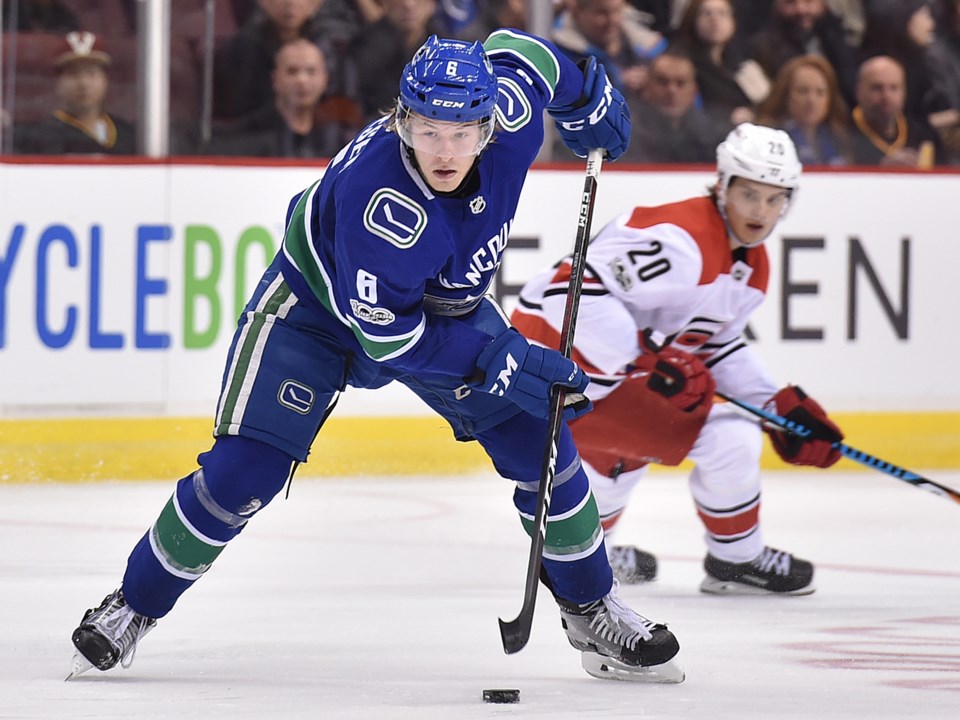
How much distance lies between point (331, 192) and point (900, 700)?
110 centimetres

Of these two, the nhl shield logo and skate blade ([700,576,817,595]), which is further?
skate blade ([700,576,817,595])

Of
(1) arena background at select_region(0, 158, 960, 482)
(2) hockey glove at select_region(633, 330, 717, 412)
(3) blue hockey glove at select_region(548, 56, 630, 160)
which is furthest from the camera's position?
(1) arena background at select_region(0, 158, 960, 482)

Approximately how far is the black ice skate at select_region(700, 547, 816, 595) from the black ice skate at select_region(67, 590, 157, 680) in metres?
1.40

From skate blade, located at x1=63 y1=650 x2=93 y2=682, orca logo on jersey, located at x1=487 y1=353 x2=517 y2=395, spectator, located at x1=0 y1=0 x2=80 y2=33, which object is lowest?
skate blade, located at x1=63 y1=650 x2=93 y2=682

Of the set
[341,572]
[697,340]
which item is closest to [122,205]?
[341,572]

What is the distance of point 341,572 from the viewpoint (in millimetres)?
3824

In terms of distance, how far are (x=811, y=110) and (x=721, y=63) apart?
33cm

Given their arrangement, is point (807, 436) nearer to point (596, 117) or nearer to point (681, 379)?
point (681, 379)

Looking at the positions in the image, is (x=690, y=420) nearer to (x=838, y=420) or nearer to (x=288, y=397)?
(x=288, y=397)

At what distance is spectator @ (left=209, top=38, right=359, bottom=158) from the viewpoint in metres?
5.26

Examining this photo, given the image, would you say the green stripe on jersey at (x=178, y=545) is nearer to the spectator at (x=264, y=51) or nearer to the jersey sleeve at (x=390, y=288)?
the jersey sleeve at (x=390, y=288)

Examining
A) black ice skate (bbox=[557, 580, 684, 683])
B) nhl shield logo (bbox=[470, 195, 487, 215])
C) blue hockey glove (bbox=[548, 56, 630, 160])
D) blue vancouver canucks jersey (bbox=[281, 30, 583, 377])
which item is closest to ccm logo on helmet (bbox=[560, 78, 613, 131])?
blue hockey glove (bbox=[548, 56, 630, 160])

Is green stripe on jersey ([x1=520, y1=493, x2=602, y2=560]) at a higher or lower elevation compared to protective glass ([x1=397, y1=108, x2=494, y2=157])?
lower

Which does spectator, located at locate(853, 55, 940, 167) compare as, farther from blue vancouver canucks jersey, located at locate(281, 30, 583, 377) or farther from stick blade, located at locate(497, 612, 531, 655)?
stick blade, located at locate(497, 612, 531, 655)
